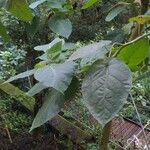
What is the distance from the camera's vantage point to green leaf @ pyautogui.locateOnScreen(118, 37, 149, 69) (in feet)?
1.57

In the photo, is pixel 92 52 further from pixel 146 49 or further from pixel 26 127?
pixel 26 127

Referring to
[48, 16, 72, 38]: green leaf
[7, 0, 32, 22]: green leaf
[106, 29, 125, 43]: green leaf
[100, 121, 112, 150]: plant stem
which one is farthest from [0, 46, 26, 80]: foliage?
[100, 121, 112, 150]: plant stem

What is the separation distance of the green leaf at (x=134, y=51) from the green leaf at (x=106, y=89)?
5 centimetres

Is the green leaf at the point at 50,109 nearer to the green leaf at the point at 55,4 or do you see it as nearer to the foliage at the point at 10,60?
the green leaf at the point at 55,4

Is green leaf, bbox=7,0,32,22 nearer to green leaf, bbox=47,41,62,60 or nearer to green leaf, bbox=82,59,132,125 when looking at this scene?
green leaf, bbox=47,41,62,60

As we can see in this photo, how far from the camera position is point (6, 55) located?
2365 mm

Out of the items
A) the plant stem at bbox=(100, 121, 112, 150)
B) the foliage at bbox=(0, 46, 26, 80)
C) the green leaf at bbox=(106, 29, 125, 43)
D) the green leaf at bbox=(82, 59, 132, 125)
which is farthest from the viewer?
the foliage at bbox=(0, 46, 26, 80)

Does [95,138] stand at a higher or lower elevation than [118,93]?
lower

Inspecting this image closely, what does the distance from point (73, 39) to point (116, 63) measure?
2.33 m

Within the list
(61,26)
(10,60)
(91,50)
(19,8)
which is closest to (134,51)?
(91,50)

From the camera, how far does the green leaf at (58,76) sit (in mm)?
433

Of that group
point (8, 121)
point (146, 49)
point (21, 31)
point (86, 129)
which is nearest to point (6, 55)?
point (21, 31)

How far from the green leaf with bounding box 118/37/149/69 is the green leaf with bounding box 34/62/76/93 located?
0.22 feet

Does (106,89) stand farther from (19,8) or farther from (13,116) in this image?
(13,116)
